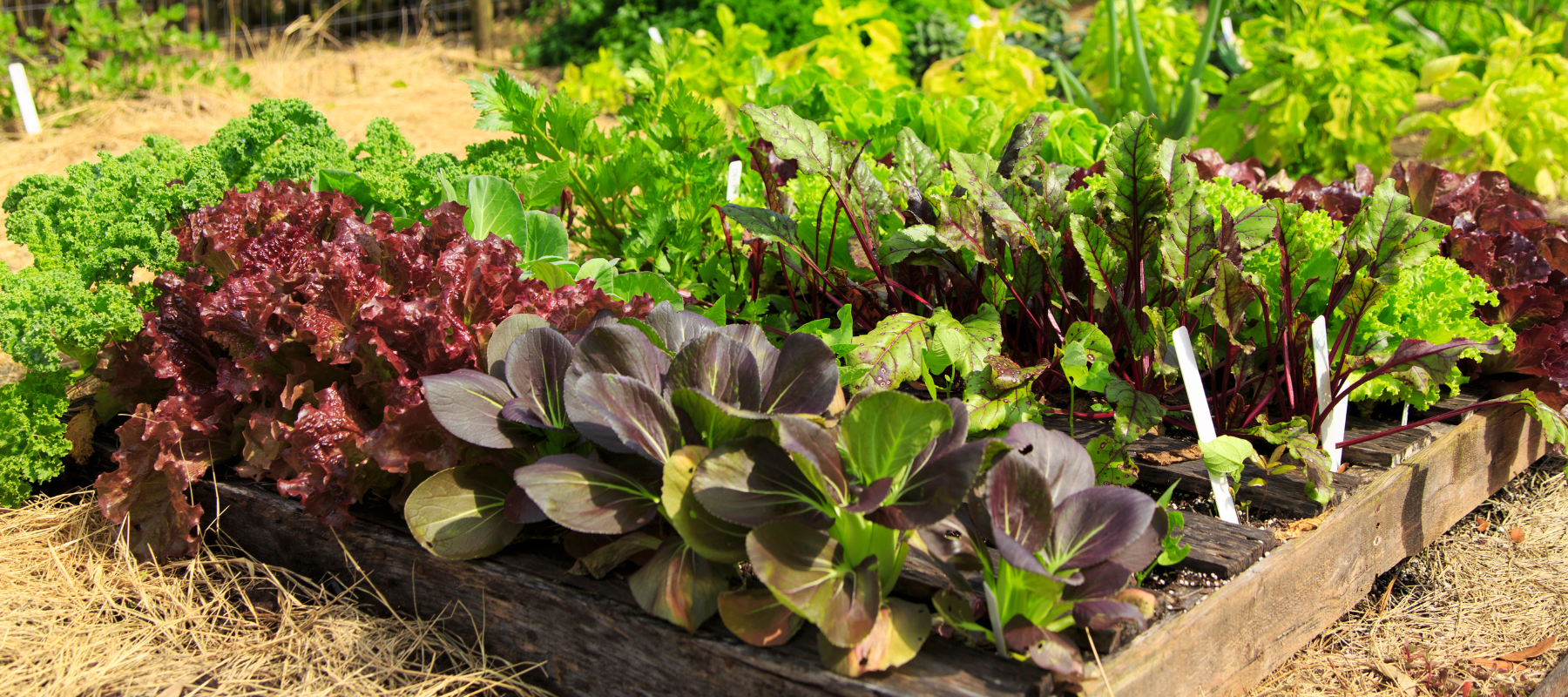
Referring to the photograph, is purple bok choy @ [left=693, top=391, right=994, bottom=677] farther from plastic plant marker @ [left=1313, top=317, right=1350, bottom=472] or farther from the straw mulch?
plastic plant marker @ [left=1313, top=317, right=1350, bottom=472]

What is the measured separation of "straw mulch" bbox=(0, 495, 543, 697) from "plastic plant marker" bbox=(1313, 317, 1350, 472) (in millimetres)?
1398

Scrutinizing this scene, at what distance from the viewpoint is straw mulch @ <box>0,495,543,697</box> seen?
62.4 inches

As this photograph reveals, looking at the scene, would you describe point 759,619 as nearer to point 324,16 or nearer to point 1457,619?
point 1457,619

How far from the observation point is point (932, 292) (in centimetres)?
227

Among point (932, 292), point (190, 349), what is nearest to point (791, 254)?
point (932, 292)

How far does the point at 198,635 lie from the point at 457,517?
1.76ft

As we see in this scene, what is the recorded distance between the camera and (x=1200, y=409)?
173 cm

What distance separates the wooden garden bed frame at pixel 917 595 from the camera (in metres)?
1.33

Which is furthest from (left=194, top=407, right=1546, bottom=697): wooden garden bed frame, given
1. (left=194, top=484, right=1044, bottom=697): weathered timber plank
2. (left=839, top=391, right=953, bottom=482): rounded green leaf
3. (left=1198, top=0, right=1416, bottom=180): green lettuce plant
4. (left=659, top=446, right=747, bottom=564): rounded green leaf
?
(left=1198, top=0, right=1416, bottom=180): green lettuce plant

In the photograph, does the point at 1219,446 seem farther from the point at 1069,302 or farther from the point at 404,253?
the point at 404,253

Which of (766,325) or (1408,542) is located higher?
(766,325)

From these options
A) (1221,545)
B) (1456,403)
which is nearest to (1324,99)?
(1456,403)

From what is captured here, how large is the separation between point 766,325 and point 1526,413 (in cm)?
159

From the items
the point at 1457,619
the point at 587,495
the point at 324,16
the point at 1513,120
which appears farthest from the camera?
the point at 324,16
